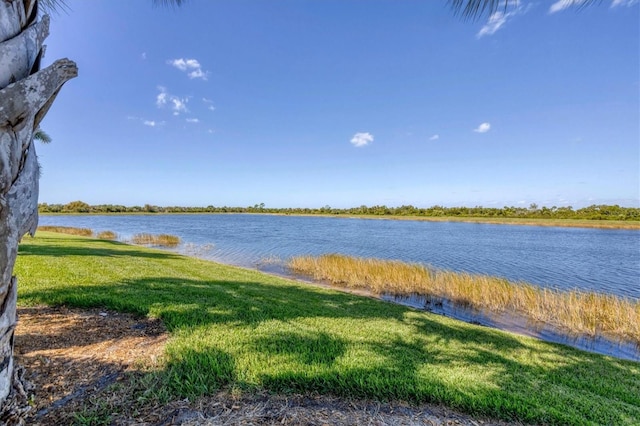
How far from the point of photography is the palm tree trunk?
150 cm

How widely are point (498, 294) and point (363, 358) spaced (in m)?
9.14

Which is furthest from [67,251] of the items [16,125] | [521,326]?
[521,326]

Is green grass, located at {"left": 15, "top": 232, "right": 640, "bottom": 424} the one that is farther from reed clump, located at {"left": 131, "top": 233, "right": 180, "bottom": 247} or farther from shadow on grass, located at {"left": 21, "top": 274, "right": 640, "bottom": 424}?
reed clump, located at {"left": 131, "top": 233, "right": 180, "bottom": 247}

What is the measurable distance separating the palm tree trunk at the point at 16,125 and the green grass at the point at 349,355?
1540 millimetres

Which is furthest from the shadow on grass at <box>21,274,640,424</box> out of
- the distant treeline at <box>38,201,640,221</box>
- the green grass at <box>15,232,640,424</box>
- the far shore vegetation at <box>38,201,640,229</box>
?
the distant treeline at <box>38,201,640,221</box>

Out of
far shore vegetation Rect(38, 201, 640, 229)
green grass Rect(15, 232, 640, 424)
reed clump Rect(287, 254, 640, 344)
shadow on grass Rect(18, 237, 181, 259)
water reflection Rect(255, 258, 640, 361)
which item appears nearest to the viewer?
green grass Rect(15, 232, 640, 424)

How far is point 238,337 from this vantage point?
4.10m

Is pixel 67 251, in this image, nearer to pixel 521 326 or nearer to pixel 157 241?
pixel 157 241

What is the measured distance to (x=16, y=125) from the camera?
1.52m

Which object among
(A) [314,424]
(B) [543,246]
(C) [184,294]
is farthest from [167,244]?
(B) [543,246]

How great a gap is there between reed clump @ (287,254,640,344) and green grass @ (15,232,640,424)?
12.6ft

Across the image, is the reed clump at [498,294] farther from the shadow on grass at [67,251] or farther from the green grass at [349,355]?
the shadow on grass at [67,251]

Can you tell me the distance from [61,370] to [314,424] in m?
2.50

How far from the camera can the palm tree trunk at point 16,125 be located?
1.50 metres
